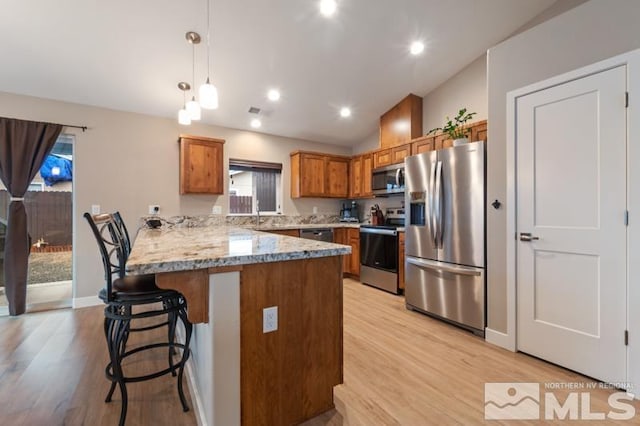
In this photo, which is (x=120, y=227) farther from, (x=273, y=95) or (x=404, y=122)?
(x=404, y=122)

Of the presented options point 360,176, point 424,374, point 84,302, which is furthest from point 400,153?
point 84,302

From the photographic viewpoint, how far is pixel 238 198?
4.76 metres

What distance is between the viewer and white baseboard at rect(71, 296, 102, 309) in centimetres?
349

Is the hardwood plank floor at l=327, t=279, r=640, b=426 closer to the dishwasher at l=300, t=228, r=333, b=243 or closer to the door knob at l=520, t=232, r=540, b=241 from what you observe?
the door knob at l=520, t=232, r=540, b=241

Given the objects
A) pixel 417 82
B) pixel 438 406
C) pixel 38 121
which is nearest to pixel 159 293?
pixel 438 406

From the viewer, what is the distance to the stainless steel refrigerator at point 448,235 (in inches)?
105

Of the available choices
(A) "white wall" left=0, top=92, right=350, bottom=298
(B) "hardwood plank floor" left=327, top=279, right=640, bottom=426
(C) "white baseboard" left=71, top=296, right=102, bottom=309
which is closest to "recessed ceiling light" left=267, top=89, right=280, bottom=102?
(A) "white wall" left=0, top=92, right=350, bottom=298

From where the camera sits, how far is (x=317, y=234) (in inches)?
188

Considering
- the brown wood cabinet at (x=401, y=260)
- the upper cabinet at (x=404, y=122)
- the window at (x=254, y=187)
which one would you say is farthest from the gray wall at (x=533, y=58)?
A: the window at (x=254, y=187)

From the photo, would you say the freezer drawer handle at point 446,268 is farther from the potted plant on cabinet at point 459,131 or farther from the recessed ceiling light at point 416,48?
the recessed ceiling light at point 416,48

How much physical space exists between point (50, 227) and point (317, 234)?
357cm

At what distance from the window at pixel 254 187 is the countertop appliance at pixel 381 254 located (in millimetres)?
1697

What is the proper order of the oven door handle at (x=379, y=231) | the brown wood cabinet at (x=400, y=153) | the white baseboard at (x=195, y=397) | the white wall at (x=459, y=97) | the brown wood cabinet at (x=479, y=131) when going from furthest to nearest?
the brown wood cabinet at (x=400, y=153), the oven door handle at (x=379, y=231), the white wall at (x=459, y=97), the brown wood cabinet at (x=479, y=131), the white baseboard at (x=195, y=397)

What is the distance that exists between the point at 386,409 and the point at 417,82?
3.94m
